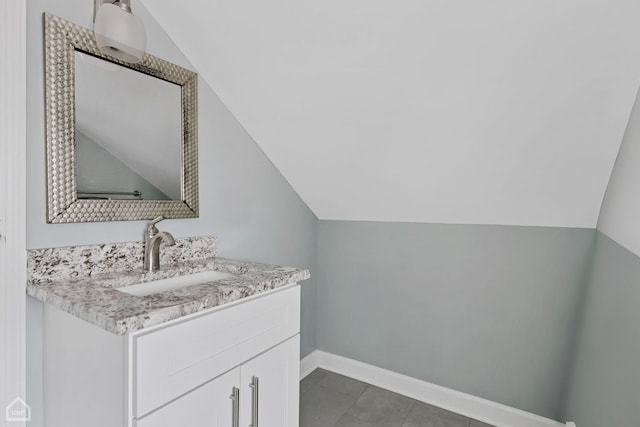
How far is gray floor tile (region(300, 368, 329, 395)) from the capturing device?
7.50 ft

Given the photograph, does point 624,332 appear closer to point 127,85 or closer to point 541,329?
point 541,329

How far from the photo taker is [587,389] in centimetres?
145

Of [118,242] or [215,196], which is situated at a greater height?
[215,196]

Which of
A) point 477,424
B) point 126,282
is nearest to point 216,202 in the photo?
point 126,282

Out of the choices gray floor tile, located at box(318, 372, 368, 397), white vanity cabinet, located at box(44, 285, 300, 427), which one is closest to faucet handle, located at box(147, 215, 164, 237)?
white vanity cabinet, located at box(44, 285, 300, 427)

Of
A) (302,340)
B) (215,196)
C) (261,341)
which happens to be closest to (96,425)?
(261,341)

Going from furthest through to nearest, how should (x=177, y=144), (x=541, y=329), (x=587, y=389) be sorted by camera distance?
1. (x=541, y=329)
2. (x=177, y=144)
3. (x=587, y=389)

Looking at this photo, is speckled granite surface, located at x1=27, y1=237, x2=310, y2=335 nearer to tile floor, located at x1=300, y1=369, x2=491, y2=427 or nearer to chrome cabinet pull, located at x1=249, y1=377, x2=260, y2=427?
chrome cabinet pull, located at x1=249, y1=377, x2=260, y2=427

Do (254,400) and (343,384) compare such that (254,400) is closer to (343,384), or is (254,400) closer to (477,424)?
(343,384)

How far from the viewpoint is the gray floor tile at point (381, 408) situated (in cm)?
195

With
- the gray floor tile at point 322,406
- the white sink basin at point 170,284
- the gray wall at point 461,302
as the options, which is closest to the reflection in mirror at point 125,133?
Answer: the white sink basin at point 170,284

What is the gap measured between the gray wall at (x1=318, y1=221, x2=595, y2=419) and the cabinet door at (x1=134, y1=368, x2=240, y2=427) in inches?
55.4

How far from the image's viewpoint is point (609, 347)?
1.26 metres

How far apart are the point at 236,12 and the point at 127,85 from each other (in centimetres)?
53
